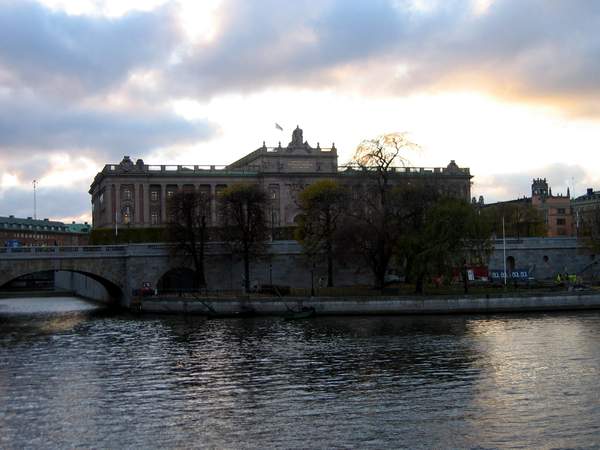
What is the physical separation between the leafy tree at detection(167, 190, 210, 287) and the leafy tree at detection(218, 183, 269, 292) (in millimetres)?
3201

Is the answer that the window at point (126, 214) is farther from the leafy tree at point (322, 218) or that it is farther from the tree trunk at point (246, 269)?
the leafy tree at point (322, 218)

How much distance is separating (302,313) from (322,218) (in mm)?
23288

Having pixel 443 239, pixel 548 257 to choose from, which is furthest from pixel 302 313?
pixel 548 257

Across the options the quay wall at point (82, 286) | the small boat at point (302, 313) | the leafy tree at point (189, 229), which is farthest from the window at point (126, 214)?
the small boat at point (302, 313)

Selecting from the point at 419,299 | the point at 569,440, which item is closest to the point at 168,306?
the point at 419,299

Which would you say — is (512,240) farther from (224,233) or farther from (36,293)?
(36,293)

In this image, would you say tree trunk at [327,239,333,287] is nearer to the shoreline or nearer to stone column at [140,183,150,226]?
the shoreline

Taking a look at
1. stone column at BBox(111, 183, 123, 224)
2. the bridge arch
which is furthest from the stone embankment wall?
stone column at BBox(111, 183, 123, 224)

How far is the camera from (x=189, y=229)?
322 ft

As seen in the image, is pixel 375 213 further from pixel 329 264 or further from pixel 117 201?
pixel 117 201

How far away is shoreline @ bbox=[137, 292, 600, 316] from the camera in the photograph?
78062 millimetres

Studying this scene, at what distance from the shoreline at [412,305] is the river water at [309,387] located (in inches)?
423

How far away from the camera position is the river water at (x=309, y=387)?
1204 inches

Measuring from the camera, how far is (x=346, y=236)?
8519 centimetres
